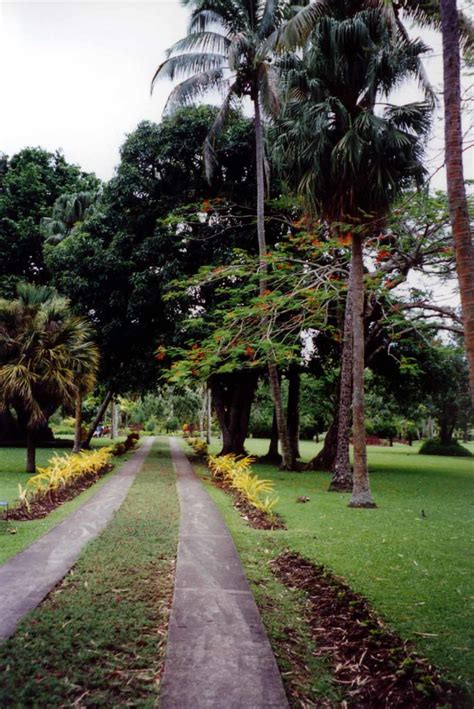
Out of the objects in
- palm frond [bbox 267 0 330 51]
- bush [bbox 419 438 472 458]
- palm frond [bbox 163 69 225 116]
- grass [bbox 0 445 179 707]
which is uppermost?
palm frond [bbox 163 69 225 116]

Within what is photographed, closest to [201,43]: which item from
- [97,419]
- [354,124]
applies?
[354,124]

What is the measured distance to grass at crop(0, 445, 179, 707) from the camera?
3127 millimetres

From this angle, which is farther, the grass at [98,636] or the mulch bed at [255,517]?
the mulch bed at [255,517]

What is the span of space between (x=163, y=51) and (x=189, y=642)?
595 inches

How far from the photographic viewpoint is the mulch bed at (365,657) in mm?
3205

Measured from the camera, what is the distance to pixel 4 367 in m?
13.4

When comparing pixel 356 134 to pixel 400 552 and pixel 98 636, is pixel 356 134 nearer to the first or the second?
pixel 400 552

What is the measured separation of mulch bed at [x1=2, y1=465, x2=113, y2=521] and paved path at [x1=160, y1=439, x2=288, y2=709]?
3.50 metres

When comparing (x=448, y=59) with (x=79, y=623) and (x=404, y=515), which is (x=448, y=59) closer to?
(x=79, y=623)

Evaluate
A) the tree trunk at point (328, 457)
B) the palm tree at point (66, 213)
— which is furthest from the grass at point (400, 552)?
the palm tree at point (66, 213)

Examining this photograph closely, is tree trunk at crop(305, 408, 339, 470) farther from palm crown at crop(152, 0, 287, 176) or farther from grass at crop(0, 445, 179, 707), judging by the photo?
grass at crop(0, 445, 179, 707)

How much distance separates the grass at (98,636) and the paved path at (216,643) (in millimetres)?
146

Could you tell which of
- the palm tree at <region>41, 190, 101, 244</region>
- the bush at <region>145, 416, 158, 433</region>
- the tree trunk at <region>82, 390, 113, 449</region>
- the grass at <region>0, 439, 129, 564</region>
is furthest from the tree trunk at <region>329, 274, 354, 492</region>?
the bush at <region>145, 416, 158, 433</region>

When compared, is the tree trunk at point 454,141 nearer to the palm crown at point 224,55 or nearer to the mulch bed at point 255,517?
the mulch bed at point 255,517
